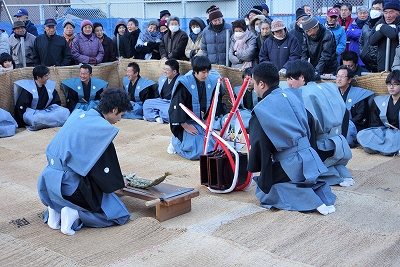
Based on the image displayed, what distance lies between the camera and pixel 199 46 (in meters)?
8.43

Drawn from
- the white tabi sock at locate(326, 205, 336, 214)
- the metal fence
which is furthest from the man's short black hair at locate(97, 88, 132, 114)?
the metal fence

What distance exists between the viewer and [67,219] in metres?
3.93

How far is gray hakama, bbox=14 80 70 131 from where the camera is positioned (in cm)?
793

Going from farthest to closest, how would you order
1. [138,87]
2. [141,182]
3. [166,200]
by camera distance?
[138,87] → [141,182] → [166,200]

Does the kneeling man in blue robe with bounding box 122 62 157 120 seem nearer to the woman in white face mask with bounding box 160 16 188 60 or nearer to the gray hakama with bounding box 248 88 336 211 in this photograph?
the woman in white face mask with bounding box 160 16 188 60

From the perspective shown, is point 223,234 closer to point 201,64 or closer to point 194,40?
point 201,64

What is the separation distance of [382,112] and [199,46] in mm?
3155

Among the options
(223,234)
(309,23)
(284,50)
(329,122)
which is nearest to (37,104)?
(284,50)

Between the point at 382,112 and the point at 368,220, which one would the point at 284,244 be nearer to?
the point at 368,220

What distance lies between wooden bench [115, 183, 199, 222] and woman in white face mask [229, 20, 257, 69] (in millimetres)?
→ 3706

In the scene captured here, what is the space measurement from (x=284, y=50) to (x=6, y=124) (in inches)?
158

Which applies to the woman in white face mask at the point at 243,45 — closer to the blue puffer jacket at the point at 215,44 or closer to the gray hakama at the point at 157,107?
the blue puffer jacket at the point at 215,44

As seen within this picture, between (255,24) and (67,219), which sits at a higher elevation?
(255,24)

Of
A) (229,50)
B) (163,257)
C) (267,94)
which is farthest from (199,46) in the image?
(163,257)
